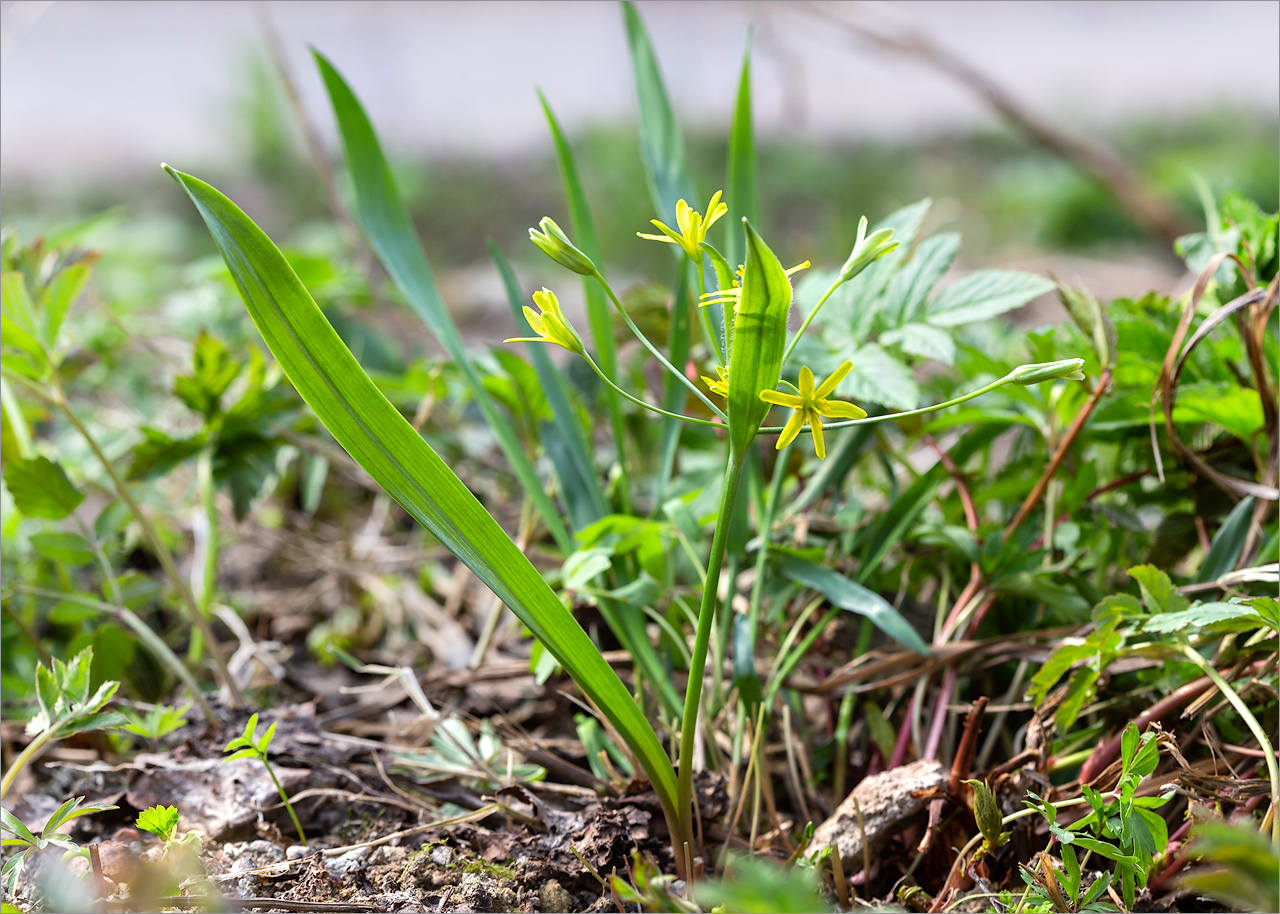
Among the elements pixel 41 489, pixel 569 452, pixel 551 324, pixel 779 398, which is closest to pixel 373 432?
pixel 551 324

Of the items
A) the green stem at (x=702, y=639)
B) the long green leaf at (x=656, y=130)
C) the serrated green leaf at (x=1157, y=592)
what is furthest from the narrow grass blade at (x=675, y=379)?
the serrated green leaf at (x=1157, y=592)

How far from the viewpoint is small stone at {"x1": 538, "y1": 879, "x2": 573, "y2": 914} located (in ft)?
1.83

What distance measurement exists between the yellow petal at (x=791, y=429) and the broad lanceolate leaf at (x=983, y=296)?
319 mm

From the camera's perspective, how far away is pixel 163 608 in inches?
40.3

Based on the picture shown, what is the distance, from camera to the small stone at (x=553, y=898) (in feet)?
1.83

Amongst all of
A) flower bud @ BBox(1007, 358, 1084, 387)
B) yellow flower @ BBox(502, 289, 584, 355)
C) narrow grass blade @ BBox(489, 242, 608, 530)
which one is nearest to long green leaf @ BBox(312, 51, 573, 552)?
narrow grass blade @ BBox(489, 242, 608, 530)

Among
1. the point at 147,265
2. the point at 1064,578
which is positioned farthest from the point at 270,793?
the point at 147,265

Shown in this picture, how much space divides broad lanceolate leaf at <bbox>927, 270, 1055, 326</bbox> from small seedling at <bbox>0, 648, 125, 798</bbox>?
2.15ft

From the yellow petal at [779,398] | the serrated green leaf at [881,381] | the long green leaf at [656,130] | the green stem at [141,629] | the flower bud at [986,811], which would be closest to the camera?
the yellow petal at [779,398]

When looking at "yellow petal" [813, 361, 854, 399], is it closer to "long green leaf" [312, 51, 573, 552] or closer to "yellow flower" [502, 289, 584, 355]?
"yellow flower" [502, 289, 584, 355]

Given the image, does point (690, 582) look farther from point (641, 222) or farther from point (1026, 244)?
point (1026, 244)

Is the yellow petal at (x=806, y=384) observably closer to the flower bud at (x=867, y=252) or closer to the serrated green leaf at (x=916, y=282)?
the flower bud at (x=867, y=252)

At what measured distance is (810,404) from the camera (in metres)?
0.43

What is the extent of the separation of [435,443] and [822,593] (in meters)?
0.56
